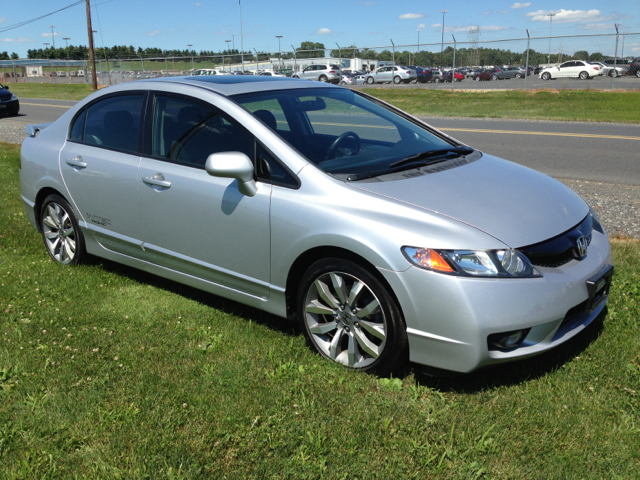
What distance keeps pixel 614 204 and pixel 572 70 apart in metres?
36.4

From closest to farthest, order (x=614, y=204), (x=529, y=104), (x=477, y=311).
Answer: (x=477, y=311) → (x=614, y=204) → (x=529, y=104)

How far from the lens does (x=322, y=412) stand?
9.89 ft

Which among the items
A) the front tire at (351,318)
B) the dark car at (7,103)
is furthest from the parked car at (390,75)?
the front tire at (351,318)

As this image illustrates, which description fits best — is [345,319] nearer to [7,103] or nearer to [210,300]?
[210,300]

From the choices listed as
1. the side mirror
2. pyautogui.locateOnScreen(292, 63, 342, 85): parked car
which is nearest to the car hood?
the side mirror

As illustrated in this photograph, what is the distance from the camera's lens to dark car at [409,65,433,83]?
127 ft

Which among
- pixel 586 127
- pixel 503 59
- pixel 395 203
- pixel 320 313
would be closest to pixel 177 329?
pixel 320 313

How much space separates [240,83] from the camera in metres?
4.26

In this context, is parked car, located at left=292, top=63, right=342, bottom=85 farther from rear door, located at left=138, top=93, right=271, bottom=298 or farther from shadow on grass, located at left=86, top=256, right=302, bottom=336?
rear door, located at left=138, top=93, right=271, bottom=298

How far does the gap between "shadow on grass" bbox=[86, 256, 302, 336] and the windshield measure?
4.04 ft

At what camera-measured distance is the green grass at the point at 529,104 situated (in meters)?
18.1

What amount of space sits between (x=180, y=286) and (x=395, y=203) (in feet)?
7.96

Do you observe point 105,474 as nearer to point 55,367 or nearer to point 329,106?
point 55,367

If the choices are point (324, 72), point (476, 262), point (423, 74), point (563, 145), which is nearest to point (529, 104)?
point (563, 145)
